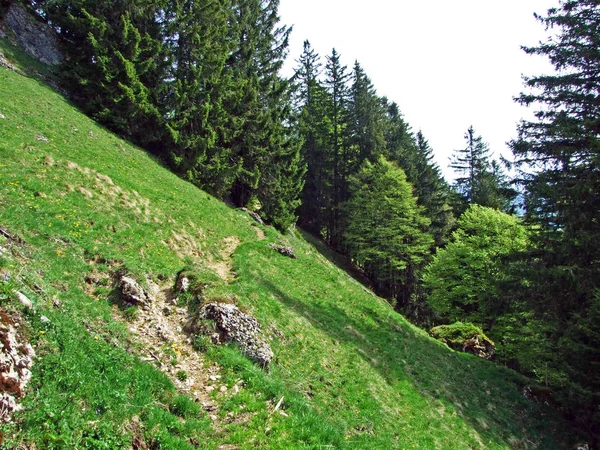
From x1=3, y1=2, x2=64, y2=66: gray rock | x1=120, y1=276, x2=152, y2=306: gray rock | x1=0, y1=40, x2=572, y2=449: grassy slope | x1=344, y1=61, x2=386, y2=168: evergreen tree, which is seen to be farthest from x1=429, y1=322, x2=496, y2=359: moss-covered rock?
x1=3, y1=2, x2=64, y2=66: gray rock

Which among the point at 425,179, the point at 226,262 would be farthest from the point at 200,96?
the point at 425,179

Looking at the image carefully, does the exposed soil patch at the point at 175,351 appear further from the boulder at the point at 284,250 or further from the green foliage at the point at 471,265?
the green foliage at the point at 471,265

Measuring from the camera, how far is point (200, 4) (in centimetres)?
2817

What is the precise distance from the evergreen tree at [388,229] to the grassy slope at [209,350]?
59.9ft

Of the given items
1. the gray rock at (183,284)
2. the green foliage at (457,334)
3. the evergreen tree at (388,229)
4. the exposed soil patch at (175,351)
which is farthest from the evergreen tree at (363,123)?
the exposed soil patch at (175,351)

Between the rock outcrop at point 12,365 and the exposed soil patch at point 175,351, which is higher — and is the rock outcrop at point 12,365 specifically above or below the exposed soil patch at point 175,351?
Result: above

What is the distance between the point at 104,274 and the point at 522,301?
719 inches

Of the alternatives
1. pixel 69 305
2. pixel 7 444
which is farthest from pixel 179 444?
pixel 69 305

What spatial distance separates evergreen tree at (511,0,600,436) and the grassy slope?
396 cm

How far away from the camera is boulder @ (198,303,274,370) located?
9836mm

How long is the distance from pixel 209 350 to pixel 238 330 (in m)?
1.02

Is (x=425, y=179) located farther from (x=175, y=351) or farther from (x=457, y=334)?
(x=175, y=351)

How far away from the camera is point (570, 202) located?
15859 mm

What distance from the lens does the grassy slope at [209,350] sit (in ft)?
19.2
